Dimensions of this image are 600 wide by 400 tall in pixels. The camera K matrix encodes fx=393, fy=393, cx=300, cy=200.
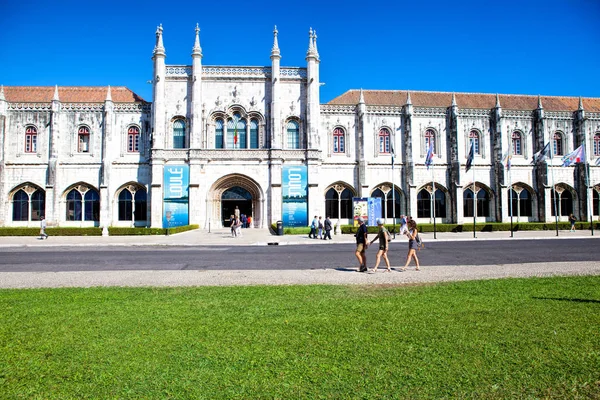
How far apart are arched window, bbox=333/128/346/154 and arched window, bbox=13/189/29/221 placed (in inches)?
1150

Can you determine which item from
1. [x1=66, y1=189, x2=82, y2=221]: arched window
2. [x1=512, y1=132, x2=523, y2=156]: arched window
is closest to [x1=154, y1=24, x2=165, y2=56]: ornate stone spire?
[x1=66, y1=189, x2=82, y2=221]: arched window

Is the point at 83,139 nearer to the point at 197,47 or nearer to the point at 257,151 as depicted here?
the point at 197,47

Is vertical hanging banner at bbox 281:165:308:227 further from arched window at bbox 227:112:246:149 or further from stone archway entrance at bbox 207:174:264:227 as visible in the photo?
arched window at bbox 227:112:246:149

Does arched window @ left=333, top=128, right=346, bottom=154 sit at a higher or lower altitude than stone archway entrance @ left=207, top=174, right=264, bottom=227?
higher

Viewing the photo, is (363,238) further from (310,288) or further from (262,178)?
(262,178)

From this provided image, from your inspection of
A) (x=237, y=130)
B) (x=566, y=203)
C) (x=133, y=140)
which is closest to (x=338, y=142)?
(x=237, y=130)

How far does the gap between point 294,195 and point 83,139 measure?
67.8 feet

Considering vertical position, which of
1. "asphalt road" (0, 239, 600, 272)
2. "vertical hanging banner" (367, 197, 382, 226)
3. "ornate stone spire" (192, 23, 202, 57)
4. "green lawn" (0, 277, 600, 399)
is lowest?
→ "asphalt road" (0, 239, 600, 272)

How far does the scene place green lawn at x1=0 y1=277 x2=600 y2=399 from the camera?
395 centimetres

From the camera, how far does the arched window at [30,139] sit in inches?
1437

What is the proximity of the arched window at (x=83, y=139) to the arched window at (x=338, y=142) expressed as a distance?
23.3 m

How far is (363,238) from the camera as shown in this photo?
12055mm

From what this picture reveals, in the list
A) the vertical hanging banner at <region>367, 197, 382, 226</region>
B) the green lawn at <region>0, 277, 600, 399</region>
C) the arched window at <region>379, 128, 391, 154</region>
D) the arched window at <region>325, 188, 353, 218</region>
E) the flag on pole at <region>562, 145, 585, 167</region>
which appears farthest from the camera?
the arched window at <region>379, 128, 391, 154</region>

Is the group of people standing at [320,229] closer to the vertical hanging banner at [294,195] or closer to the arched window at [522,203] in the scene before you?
the vertical hanging banner at [294,195]
